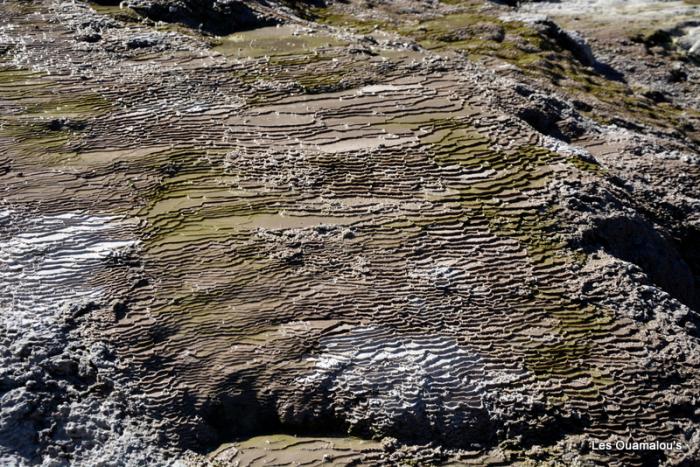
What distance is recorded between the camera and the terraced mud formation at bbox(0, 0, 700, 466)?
12.6 meters

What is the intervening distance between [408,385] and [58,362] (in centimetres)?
578

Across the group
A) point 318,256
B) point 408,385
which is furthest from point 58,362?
point 408,385

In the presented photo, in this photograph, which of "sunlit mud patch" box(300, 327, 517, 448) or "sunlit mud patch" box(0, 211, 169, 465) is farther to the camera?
"sunlit mud patch" box(300, 327, 517, 448)

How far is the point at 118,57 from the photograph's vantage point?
65.2 ft

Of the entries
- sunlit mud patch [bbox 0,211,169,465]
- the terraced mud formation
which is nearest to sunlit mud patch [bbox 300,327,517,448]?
the terraced mud formation

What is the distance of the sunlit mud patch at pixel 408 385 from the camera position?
12578 mm

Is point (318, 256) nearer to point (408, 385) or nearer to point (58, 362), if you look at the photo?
point (408, 385)

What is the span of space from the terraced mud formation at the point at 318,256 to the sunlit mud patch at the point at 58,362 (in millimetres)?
41

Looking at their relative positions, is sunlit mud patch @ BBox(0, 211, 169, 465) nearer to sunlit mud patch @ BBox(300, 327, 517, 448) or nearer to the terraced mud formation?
the terraced mud formation

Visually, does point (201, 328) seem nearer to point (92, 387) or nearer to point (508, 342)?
point (92, 387)

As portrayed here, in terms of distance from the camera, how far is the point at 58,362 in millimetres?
12773

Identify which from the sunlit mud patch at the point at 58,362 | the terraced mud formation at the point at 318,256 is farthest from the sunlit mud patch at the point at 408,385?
the sunlit mud patch at the point at 58,362

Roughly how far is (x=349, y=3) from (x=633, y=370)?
1996 cm

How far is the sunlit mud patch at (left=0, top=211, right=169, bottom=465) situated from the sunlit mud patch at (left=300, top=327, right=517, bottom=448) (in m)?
3.22
